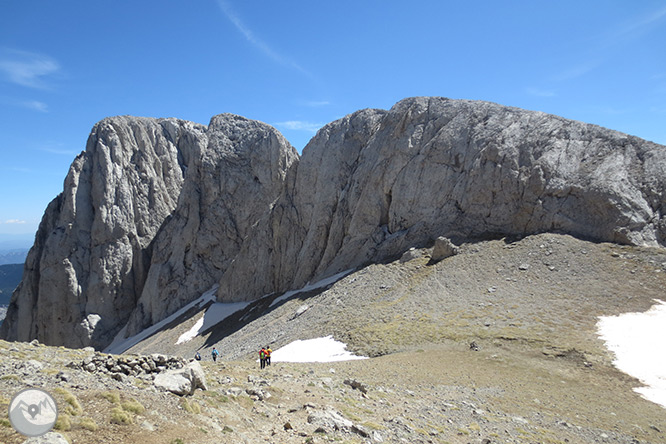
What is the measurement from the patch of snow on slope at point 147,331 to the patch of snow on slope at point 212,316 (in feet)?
15.5

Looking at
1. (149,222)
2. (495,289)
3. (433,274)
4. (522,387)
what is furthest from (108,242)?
(522,387)

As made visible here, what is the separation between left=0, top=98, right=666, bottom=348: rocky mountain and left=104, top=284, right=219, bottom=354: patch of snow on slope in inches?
56.6

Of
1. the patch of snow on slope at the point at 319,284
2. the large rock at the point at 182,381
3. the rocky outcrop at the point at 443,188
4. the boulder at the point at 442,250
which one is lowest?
the large rock at the point at 182,381

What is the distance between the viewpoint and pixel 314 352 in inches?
1051

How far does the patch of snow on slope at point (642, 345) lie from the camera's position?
18642 mm

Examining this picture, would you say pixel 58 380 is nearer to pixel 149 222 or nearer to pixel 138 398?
pixel 138 398

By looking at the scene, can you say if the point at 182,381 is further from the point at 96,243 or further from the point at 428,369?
the point at 96,243

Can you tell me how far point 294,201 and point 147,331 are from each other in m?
32.6

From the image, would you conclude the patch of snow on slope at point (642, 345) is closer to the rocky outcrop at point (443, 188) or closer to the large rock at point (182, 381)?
the rocky outcrop at point (443, 188)

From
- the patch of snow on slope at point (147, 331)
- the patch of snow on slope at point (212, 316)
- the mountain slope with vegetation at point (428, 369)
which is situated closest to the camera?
the mountain slope with vegetation at point (428, 369)

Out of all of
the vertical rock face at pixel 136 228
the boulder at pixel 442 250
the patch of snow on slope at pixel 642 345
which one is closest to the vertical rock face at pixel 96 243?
the vertical rock face at pixel 136 228

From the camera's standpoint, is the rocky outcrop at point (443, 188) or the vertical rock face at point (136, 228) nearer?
the rocky outcrop at point (443, 188)

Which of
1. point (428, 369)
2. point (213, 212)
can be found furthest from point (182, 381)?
point (213, 212)

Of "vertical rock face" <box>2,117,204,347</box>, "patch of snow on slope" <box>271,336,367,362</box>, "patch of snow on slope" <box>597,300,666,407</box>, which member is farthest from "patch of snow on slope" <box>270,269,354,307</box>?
"vertical rock face" <box>2,117,204,347</box>
